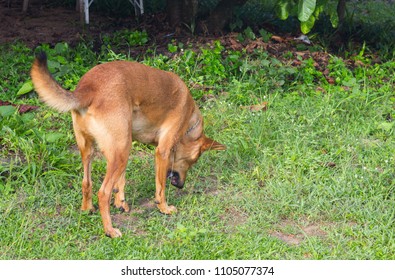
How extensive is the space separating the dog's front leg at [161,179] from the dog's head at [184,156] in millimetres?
274

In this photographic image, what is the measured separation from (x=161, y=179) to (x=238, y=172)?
0.85 metres

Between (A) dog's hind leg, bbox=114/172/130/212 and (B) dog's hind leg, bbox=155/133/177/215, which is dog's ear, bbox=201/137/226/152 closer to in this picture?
(B) dog's hind leg, bbox=155/133/177/215

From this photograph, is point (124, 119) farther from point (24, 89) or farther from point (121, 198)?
point (24, 89)

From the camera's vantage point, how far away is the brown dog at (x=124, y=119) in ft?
19.0

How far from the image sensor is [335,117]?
783 centimetres

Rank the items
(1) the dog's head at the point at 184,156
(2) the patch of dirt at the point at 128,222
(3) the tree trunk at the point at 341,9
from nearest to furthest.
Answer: (2) the patch of dirt at the point at 128,222, (1) the dog's head at the point at 184,156, (3) the tree trunk at the point at 341,9

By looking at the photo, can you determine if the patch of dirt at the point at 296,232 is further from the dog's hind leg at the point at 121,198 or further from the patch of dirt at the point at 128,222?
the dog's hind leg at the point at 121,198

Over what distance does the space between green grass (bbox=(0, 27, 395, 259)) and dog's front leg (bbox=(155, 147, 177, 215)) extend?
0.09m

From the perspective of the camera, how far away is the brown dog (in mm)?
5781

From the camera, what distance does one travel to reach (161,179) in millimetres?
6523

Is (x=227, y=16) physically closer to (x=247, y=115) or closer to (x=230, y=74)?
(x=230, y=74)

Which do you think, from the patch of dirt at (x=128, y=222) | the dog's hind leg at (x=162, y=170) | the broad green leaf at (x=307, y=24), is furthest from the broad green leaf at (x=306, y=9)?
the patch of dirt at (x=128, y=222)

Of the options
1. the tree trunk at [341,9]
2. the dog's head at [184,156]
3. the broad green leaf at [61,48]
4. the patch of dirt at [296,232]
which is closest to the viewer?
the patch of dirt at [296,232]

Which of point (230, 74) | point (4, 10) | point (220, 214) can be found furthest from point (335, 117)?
point (4, 10)
